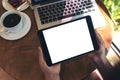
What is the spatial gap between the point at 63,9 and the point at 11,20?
23 centimetres

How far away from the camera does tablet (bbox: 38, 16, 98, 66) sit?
86cm

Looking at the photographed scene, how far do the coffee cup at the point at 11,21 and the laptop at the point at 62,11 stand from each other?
0.08m

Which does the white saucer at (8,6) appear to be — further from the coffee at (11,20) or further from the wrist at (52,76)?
the wrist at (52,76)

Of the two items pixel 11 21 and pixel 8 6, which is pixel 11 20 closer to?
pixel 11 21

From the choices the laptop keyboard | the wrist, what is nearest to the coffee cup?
the laptop keyboard

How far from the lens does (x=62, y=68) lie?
0.97m

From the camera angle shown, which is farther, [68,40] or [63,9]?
[63,9]

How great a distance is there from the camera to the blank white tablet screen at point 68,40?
0.87m

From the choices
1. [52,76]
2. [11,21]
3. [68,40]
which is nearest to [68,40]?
[68,40]

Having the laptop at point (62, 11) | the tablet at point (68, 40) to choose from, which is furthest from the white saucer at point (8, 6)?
the tablet at point (68, 40)

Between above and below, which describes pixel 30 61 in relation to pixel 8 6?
below

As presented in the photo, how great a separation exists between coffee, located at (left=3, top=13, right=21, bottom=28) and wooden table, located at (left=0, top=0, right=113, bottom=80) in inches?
3.0

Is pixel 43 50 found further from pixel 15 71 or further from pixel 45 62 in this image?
pixel 15 71

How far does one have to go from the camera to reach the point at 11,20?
998 mm
